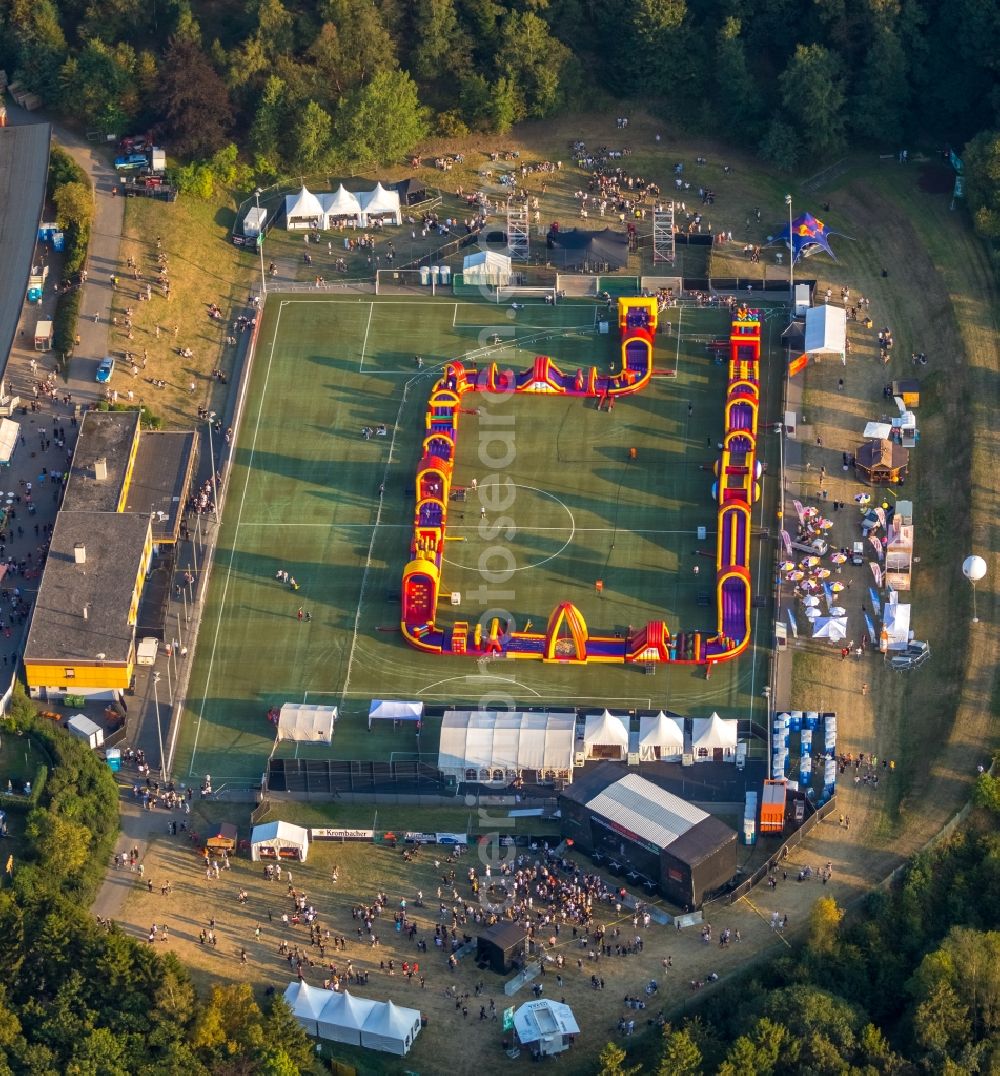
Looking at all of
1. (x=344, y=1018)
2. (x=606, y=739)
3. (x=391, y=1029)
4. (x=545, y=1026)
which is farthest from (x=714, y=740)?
(x=344, y=1018)

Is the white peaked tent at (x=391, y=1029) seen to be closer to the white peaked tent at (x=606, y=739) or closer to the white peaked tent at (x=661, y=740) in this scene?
the white peaked tent at (x=606, y=739)

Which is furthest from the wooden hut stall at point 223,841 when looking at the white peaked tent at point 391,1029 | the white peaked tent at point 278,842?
the white peaked tent at point 391,1029

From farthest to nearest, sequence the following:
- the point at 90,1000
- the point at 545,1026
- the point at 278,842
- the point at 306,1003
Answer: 1. the point at 278,842
2. the point at 306,1003
3. the point at 90,1000
4. the point at 545,1026

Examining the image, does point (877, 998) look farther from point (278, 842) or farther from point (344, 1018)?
point (278, 842)

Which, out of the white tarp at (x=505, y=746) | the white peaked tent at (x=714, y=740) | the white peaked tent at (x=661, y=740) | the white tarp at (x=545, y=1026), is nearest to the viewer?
the white tarp at (x=545, y=1026)

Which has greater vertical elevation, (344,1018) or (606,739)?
(606,739)

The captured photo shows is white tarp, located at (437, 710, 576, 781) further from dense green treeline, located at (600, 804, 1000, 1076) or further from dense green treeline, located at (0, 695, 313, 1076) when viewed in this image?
dense green treeline, located at (0, 695, 313, 1076)
